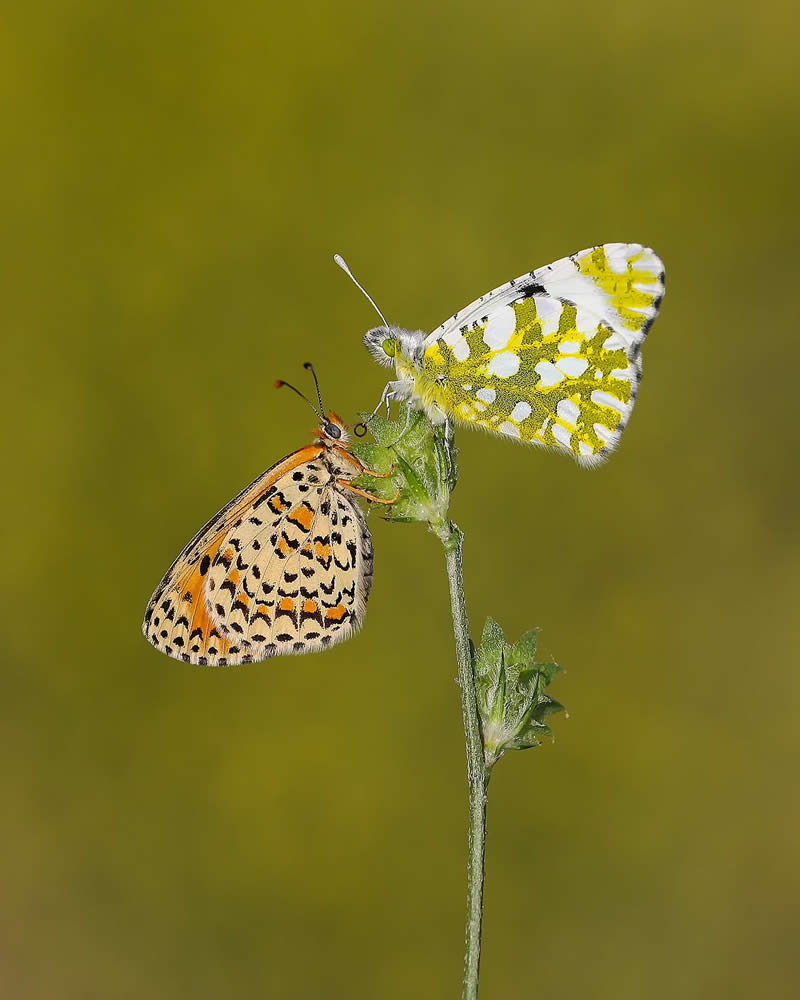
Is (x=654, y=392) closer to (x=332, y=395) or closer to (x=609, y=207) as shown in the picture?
(x=609, y=207)

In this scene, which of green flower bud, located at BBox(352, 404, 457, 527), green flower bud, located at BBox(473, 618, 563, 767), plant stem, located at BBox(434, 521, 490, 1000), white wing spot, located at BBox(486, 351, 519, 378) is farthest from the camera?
white wing spot, located at BBox(486, 351, 519, 378)

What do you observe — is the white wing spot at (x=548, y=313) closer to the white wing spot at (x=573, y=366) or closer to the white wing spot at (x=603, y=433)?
the white wing spot at (x=573, y=366)

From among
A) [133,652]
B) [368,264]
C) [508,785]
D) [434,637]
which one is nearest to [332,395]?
[368,264]

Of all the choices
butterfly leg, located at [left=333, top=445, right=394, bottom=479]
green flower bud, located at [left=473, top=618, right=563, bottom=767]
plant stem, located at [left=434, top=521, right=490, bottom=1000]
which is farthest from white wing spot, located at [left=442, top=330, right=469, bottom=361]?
green flower bud, located at [left=473, top=618, right=563, bottom=767]

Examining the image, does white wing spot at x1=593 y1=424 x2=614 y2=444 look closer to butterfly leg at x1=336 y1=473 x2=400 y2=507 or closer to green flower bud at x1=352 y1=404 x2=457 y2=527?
green flower bud at x1=352 y1=404 x2=457 y2=527

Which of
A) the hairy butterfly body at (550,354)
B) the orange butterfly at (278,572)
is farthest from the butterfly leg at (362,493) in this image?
the hairy butterfly body at (550,354)
